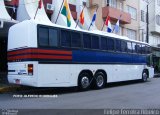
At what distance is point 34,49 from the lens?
12516 millimetres

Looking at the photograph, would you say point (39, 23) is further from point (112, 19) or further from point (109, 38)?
point (112, 19)

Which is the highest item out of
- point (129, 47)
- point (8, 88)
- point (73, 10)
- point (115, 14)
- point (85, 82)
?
point (115, 14)

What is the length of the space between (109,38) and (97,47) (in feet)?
4.67

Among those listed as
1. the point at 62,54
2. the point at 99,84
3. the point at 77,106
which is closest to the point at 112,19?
the point at 99,84

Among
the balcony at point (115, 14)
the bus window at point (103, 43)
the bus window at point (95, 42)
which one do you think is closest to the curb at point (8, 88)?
the bus window at point (95, 42)

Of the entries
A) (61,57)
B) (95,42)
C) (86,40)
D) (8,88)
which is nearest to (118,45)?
(95,42)

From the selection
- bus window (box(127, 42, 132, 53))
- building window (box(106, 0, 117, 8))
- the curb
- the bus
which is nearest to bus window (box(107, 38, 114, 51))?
the bus

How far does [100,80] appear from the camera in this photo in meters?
16.1

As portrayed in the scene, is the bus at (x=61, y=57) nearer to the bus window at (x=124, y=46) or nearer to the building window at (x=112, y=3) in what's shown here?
the bus window at (x=124, y=46)

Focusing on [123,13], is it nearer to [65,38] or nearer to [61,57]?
[65,38]

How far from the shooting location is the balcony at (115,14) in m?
29.7

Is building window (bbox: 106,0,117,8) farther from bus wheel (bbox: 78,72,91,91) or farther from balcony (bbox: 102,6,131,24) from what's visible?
bus wheel (bbox: 78,72,91,91)

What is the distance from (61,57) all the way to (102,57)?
3310 millimetres

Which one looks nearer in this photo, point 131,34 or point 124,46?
point 124,46
